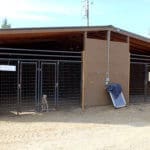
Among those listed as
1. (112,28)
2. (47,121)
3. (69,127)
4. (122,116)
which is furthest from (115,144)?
(112,28)

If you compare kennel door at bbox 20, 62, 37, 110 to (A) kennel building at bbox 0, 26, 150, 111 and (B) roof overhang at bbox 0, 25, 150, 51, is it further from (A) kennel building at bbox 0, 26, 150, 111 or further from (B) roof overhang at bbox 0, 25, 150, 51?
(B) roof overhang at bbox 0, 25, 150, 51

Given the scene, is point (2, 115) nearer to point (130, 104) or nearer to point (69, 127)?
point (69, 127)

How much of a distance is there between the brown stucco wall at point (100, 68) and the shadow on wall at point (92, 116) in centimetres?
78

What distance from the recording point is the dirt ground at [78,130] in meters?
9.68

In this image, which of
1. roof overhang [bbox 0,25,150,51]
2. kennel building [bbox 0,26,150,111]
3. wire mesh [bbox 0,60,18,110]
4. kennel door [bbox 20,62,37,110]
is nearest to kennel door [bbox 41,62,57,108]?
kennel building [bbox 0,26,150,111]

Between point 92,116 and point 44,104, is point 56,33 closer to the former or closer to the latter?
point 44,104

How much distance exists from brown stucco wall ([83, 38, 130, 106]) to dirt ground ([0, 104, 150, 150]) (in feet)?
2.60

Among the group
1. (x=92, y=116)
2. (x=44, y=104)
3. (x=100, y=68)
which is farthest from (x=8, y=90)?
(x=92, y=116)

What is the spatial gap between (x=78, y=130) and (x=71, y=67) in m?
9.09

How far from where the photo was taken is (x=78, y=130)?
38.8 feet

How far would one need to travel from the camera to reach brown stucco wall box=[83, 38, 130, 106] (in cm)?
1688

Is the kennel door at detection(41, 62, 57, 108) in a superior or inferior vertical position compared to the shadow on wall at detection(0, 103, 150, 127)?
superior

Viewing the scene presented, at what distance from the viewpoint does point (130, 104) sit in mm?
18453

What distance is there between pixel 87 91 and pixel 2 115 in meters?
3.94
